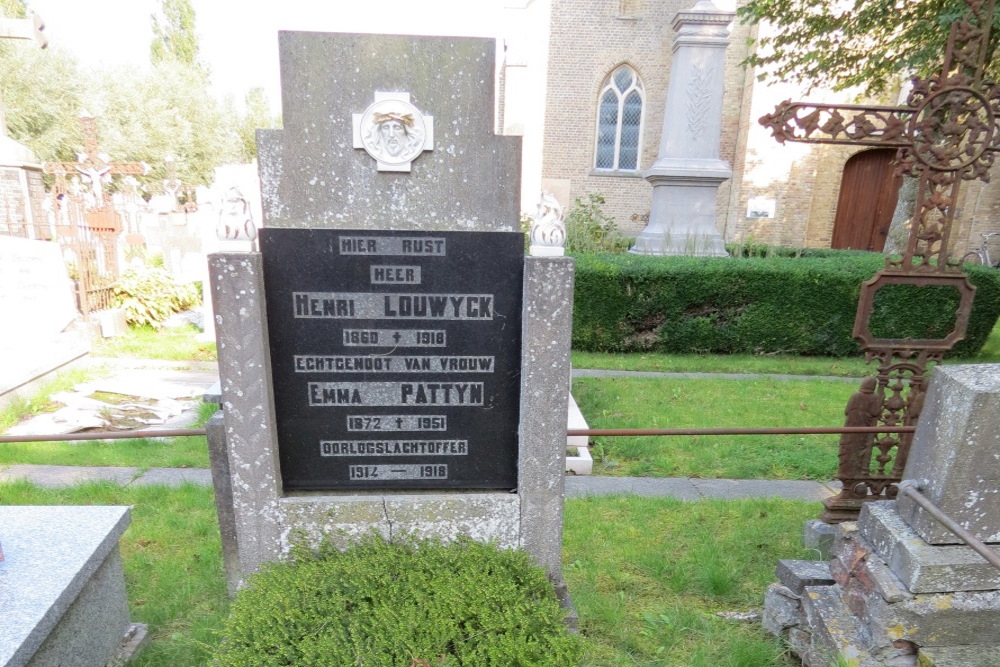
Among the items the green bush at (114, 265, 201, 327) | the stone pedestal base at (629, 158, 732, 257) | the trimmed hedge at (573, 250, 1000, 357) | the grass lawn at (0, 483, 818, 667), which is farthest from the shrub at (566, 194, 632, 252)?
the grass lawn at (0, 483, 818, 667)

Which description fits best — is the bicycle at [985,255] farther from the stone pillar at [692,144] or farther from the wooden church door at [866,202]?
the stone pillar at [692,144]

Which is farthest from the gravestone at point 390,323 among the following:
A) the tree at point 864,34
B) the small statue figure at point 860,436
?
the tree at point 864,34

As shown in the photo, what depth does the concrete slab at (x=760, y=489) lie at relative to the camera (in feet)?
13.7

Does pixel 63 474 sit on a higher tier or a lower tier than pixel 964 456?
lower

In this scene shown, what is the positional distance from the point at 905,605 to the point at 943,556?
9.2 inches

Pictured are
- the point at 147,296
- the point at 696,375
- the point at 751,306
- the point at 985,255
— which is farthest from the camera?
the point at 985,255

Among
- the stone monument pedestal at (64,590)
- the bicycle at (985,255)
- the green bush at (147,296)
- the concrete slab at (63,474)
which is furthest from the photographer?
the bicycle at (985,255)

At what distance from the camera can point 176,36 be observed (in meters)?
37.0

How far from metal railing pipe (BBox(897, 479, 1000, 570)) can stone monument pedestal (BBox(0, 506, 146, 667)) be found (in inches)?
120

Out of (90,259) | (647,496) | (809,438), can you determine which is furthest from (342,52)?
(90,259)

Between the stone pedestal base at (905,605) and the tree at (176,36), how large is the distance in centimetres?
4410

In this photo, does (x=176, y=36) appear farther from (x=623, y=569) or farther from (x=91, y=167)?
(x=623, y=569)

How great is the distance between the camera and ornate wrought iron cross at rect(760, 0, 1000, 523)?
325 cm

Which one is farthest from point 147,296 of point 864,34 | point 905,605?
point 864,34
